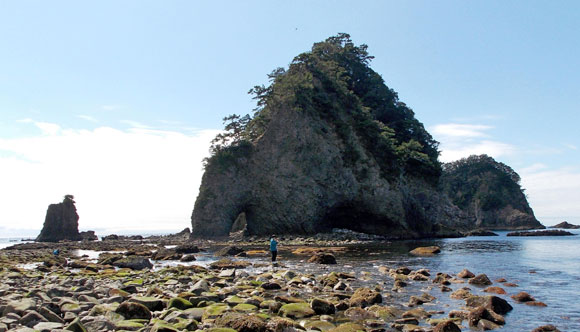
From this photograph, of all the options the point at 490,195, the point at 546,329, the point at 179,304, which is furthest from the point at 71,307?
the point at 490,195

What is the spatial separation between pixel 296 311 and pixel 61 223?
90.7 m

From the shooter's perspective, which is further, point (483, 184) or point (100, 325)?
point (483, 184)

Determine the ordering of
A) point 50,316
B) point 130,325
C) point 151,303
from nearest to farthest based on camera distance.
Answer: point 130,325 < point 50,316 < point 151,303

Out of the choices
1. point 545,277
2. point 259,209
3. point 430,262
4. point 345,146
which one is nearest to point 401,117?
point 345,146

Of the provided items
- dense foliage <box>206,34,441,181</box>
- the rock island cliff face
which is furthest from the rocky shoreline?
the rock island cliff face

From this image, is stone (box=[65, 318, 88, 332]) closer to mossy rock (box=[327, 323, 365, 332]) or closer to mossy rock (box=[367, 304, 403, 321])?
mossy rock (box=[327, 323, 365, 332])

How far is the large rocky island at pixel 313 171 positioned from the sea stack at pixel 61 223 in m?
41.9

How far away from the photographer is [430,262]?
1057 inches

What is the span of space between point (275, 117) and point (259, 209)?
15.0 meters

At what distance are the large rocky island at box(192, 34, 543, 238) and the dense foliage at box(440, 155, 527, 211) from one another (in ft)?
205

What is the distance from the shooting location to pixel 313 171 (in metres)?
60.0

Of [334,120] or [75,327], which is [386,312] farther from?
[334,120]

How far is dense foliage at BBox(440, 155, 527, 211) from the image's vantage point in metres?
124

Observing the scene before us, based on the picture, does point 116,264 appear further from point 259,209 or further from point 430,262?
point 259,209
